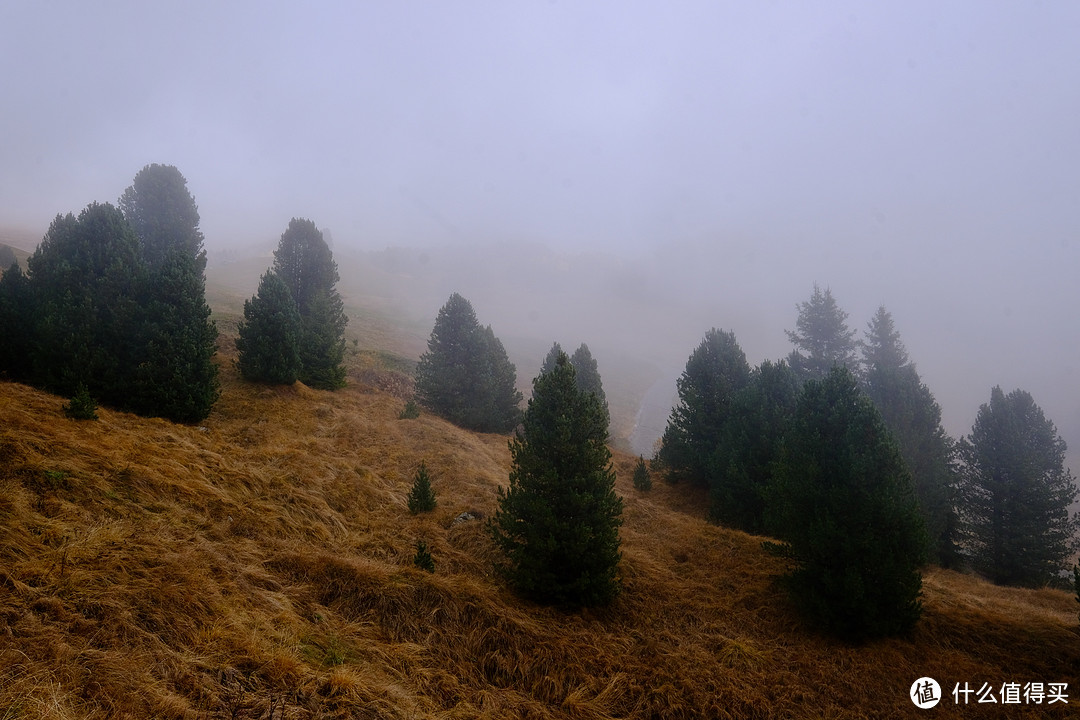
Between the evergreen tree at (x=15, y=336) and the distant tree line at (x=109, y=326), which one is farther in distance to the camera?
the evergreen tree at (x=15, y=336)

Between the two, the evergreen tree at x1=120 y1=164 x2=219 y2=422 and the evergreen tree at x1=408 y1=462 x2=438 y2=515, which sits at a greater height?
the evergreen tree at x1=120 y1=164 x2=219 y2=422

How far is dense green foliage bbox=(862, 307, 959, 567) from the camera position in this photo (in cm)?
1769

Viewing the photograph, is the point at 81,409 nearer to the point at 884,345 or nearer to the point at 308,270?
the point at 308,270

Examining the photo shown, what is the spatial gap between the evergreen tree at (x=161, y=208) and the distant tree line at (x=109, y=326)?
14536mm

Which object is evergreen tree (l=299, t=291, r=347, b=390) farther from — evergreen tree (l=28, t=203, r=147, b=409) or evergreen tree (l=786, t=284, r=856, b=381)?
evergreen tree (l=786, t=284, r=856, b=381)

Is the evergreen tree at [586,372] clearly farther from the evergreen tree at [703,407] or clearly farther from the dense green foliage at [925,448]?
the dense green foliage at [925,448]

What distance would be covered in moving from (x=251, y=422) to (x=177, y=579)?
1009cm

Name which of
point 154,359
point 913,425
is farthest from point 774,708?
point 913,425

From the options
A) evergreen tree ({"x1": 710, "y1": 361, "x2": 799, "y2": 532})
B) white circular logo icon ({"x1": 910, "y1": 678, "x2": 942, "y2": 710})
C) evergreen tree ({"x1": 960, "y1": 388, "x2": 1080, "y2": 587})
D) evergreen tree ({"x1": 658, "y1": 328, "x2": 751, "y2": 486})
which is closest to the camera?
white circular logo icon ({"x1": 910, "y1": 678, "x2": 942, "y2": 710})

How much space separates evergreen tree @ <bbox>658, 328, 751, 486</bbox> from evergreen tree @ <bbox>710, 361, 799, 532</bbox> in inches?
50.7

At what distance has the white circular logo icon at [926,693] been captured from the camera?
6.47 m

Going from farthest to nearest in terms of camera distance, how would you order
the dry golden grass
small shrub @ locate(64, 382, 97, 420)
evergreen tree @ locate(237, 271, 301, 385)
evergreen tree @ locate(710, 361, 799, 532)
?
evergreen tree @ locate(237, 271, 301, 385) < evergreen tree @ locate(710, 361, 799, 532) < small shrub @ locate(64, 382, 97, 420) < the dry golden grass

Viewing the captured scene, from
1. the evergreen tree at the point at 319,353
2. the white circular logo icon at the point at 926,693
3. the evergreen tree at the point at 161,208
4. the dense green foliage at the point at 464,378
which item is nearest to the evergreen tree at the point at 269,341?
the evergreen tree at the point at 319,353

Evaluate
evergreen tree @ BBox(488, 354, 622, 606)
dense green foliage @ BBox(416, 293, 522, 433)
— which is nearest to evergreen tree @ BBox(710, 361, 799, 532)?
evergreen tree @ BBox(488, 354, 622, 606)
